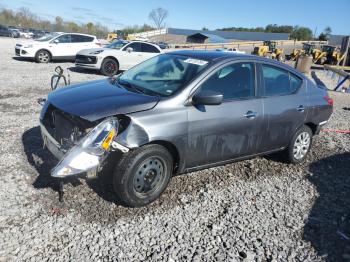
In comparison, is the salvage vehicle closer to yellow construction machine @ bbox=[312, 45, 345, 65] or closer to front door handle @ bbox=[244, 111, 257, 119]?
front door handle @ bbox=[244, 111, 257, 119]

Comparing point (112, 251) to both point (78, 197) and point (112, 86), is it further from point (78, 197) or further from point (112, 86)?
point (112, 86)

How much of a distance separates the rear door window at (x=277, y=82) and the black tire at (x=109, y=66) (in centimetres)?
982

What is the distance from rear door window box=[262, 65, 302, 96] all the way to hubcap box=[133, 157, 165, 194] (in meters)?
1.88

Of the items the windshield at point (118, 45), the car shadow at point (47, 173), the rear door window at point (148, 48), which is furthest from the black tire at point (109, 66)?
the car shadow at point (47, 173)

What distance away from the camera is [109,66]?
45.0 ft

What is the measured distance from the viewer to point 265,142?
A: 4.76 metres

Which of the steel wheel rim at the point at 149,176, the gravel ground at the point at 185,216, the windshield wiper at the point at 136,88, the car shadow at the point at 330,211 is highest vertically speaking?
the windshield wiper at the point at 136,88

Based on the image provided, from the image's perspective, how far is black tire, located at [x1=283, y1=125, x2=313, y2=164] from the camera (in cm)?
524

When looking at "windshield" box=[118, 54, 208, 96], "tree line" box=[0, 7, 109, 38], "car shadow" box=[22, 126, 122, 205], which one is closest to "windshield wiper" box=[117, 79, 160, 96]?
"windshield" box=[118, 54, 208, 96]

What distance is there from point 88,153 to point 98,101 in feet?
2.26

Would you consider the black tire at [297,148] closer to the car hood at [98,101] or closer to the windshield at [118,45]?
the car hood at [98,101]

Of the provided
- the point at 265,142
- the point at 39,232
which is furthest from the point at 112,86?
the point at 265,142

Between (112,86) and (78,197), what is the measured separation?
1.46m

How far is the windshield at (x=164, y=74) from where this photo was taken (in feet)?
13.3
